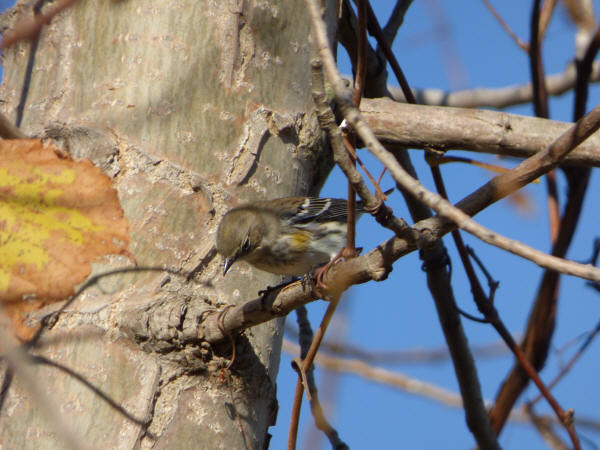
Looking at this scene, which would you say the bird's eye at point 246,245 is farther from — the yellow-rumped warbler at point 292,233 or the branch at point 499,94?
the branch at point 499,94

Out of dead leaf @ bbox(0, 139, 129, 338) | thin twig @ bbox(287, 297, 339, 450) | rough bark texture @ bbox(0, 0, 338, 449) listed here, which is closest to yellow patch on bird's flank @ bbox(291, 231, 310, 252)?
rough bark texture @ bbox(0, 0, 338, 449)

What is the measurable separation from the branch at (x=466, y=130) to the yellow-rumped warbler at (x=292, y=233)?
18.2 inches

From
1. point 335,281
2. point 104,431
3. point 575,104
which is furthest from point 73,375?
point 575,104

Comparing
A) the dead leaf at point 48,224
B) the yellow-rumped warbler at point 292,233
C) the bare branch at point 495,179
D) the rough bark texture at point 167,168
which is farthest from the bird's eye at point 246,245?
the bare branch at point 495,179

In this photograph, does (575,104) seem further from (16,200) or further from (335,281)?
(16,200)

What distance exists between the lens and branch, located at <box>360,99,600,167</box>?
7.66 ft

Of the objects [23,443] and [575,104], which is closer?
[23,443]

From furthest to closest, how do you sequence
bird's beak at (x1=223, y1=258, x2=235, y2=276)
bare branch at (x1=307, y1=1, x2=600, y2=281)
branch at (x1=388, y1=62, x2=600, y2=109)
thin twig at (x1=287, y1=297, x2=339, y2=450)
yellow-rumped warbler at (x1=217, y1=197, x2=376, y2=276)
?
branch at (x1=388, y1=62, x2=600, y2=109) → yellow-rumped warbler at (x1=217, y1=197, x2=376, y2=276) → bird's beak at (x1=223, y1=258, x2=235, y2=276) → thin twig at (x1=287, y1=297, x2=339, y2=450) → bare branch at (x1=307, y1=1, x2=600, y2=281)

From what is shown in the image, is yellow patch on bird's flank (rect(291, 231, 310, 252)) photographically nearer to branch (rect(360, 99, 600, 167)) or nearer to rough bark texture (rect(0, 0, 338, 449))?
rough bark texture (rect(0, 0, 338, 449))

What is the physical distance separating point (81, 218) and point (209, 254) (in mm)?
413

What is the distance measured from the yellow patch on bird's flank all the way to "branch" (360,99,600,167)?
3.72 feet

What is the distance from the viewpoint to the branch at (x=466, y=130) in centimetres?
234

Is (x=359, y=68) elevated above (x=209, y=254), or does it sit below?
above

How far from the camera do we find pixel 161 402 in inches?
79.7
